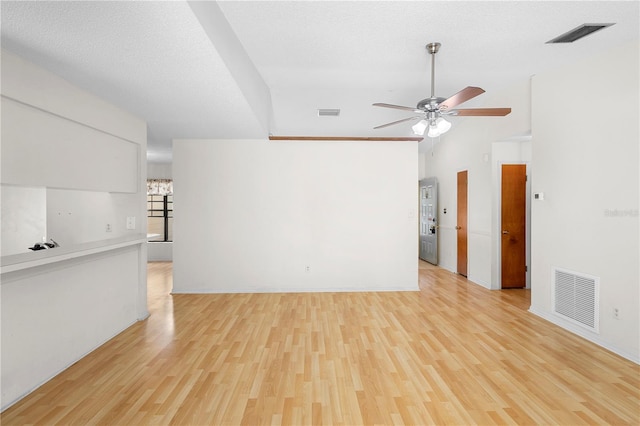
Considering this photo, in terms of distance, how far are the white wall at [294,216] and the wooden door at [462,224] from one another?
1.39m

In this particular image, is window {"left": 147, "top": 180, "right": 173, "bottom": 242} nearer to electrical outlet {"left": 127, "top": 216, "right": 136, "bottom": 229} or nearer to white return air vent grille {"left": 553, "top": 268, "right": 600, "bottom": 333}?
electrical outlet {"left": 127, "top": 216, "right": 136, "bottom": 229}

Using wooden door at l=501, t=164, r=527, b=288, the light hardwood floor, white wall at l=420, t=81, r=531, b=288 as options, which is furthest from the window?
wooden door at l=501, t=164, r=527, b=288

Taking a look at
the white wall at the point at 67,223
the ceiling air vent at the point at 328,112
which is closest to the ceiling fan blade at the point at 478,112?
the ceiling air vent at the point at 328,112

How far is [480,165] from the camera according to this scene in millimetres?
5270

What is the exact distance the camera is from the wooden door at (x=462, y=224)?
5781 mm

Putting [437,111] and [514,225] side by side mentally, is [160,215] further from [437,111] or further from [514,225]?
[514,225]

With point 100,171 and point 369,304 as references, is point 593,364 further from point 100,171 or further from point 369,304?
point 100,171

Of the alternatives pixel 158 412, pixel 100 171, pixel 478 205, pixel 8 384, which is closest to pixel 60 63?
pixel 100 171

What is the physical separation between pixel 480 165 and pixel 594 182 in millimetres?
2262

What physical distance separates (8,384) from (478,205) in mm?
6017

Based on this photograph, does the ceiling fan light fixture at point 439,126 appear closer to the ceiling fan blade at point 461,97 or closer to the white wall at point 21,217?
the ceiling fan blade at point 461,97

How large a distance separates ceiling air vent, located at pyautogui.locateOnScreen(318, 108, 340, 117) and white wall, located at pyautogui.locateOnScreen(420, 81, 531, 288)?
222cm

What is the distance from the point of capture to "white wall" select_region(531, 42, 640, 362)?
2756 mm

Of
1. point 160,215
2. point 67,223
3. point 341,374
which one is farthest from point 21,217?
point 160,215
